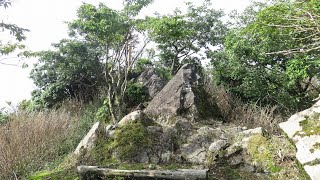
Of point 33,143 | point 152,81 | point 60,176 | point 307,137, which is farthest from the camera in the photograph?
point 152,81

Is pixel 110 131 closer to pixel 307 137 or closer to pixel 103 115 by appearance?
pixel 307 137

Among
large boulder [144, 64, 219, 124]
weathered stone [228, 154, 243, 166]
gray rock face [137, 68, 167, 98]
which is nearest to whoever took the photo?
weathered stone [228, 154, 243, 166]

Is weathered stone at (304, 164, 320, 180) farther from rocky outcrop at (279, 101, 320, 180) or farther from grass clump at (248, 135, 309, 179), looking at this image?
grass clump at (248, 135, 309, 179)

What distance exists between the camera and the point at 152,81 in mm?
10414

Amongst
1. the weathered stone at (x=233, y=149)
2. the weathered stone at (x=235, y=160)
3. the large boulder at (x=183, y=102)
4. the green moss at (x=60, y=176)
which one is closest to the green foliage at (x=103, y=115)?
the large boulder at (x=183, y=102)

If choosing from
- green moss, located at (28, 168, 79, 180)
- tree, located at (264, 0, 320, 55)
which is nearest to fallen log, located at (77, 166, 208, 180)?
green moss, located at (28, 168, 79, 180)

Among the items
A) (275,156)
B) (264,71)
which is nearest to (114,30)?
(264,71)

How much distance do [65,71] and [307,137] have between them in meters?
9.14

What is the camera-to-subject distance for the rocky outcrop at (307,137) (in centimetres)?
297

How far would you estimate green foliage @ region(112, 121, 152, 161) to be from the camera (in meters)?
4.83

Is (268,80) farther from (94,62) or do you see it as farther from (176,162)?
(94,62)

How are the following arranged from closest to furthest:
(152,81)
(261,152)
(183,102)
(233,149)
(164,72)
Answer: (261,152)
(233,149)
(183,102)
(152,81)
(164,72)

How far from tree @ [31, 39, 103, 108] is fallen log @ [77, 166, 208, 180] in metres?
7.33

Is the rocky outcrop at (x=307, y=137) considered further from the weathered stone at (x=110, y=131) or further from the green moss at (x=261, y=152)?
the weathered stone at (x=110, y=131)
